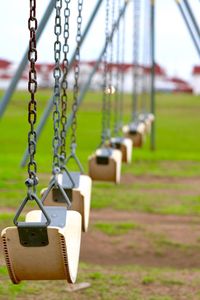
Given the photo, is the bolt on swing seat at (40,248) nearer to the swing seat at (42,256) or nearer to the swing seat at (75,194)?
the swing seat at (42,256)

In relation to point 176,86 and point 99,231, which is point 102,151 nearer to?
point 99,231

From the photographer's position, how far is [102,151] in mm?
6727

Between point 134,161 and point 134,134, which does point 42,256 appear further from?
point 134,161

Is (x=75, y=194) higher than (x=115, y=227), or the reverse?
(x=75, y=194)

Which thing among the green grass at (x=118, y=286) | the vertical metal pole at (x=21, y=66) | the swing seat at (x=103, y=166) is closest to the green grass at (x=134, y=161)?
the vertical metal pole at (x=21, y=66)

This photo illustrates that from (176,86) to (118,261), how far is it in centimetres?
7445

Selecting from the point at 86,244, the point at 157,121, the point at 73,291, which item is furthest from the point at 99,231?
the point at 157,121

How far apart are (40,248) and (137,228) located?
528cm

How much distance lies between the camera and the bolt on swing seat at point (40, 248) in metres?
2.92

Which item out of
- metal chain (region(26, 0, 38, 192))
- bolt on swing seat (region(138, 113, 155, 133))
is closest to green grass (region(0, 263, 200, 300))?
metal chain (region(26, 0, 38, 192))

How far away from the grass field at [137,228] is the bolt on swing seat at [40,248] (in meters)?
2.27

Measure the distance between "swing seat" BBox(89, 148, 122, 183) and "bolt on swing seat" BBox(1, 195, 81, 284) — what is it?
3.44 m

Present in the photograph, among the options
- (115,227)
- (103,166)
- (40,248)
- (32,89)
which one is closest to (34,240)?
(40,248)

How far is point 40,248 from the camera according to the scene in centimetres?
296
